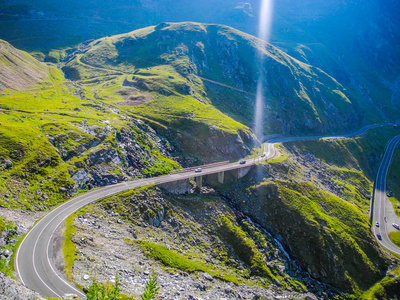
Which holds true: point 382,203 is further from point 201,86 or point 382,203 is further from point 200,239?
point 201,86

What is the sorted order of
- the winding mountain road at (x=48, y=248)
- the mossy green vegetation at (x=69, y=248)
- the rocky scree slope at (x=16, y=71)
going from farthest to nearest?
the rocky scree slope at (x=16, y=71) < the mossy green vegetation at (x=69, y=248) < the winding mountain road at (x=48, y=248)

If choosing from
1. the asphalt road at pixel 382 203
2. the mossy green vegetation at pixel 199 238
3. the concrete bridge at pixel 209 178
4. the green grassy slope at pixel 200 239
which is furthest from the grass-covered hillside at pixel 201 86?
the green grassy slope at pixel 200 239

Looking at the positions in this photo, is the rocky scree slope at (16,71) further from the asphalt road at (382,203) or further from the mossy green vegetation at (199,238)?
the asphalt road at (382,203)

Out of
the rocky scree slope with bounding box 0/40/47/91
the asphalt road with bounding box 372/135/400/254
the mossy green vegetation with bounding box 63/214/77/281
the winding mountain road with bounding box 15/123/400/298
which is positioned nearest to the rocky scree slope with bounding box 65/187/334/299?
the mossy green vegetation with bounding box 63/214/77/281

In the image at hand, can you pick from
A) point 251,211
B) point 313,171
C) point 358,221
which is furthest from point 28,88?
point 358,221

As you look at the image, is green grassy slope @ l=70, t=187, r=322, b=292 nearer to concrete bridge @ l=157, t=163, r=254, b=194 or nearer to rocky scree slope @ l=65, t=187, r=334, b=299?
rocky scree slope @ l=65, t=187, r=334, b=299
